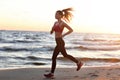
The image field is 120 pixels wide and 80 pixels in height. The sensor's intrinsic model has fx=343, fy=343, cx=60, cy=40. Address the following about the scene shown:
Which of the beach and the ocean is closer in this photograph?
the beach

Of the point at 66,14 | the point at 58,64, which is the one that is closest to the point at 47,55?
the point at 58,64

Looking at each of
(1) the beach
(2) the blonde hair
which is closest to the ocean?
(1) the beach

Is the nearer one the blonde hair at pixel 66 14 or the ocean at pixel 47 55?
the blonde hair at pixel 66 14

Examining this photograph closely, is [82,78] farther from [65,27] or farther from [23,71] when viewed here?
[23,71]

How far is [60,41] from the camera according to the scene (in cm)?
937

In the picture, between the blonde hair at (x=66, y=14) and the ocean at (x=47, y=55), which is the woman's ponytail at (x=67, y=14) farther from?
the ocean at (x=47, y=55)

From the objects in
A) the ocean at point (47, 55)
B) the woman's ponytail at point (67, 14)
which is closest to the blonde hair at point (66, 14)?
the woman's ponytail at point (67, 14)

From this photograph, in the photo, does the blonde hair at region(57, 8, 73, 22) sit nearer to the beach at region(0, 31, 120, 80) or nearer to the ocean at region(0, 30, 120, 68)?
the beach at region(0, 31, 120, 80)

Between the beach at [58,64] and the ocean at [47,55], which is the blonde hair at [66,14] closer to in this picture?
the beach at [58,64]

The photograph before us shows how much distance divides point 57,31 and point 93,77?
1.76 m

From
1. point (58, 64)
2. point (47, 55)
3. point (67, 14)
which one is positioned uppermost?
point (67, 14)

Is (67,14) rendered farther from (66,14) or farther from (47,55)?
(47,55)

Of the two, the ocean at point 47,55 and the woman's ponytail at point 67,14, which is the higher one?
the woman's ponytail at point 67,14

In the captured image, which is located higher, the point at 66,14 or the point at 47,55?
the point at 66,14
